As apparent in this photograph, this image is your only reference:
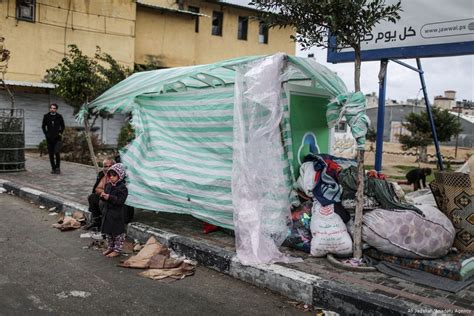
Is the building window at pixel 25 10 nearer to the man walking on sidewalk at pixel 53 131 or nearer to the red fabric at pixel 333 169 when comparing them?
the man walking on sidewalk at pixel 53 131

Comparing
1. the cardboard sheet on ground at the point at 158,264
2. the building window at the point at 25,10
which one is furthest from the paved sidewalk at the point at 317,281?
the building window at the point at 25,10

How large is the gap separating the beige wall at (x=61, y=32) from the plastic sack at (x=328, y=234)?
1720 centimetres

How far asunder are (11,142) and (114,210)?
291 inches

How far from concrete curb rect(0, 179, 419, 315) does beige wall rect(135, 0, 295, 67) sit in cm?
1841

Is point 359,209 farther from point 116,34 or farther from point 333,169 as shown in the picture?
point 116,34

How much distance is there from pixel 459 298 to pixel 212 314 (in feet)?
7.45

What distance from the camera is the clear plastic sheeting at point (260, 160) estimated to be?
522cm

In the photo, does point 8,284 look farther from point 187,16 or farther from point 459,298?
point 187,16

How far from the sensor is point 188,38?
24.2 meters

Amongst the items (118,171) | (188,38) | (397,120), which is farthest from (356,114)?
(397,120)

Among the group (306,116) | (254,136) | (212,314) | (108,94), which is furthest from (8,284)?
(306,116)

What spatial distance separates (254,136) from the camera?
5461 millimetres

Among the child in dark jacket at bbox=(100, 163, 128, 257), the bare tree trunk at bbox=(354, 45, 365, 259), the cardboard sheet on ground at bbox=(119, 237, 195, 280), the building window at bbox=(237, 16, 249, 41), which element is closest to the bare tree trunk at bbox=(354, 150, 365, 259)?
the bare tree trunk at bbox=(354, 45, 365, 259)

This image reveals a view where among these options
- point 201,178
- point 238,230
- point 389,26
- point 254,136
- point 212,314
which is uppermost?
point 389,26
